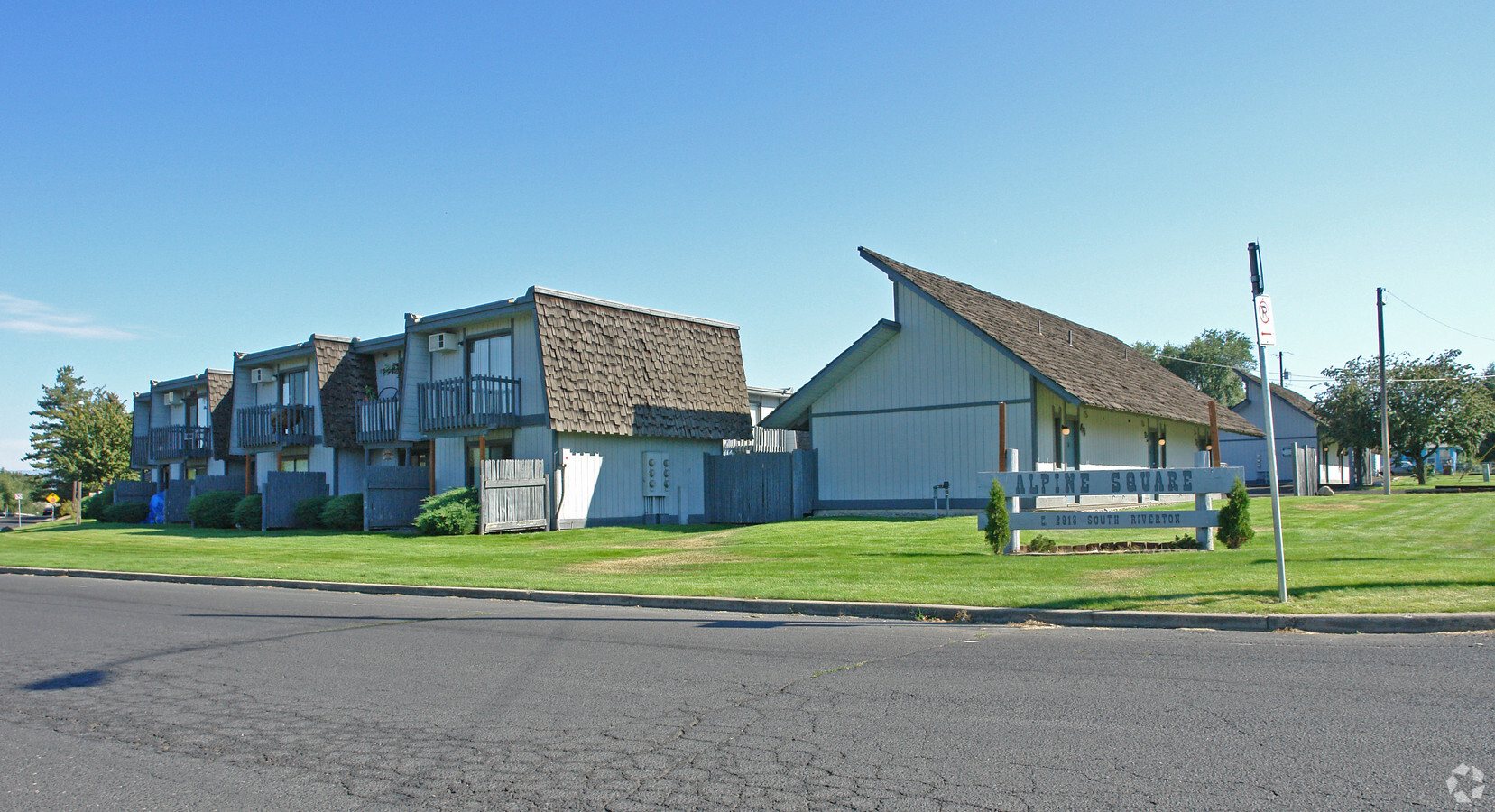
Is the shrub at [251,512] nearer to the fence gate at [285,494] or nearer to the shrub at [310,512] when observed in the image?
the fence gate at [285,494]

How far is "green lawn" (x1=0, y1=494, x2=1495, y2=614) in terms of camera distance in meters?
11.1

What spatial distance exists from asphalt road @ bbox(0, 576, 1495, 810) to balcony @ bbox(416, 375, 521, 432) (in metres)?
17.8

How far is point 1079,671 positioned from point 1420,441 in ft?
166

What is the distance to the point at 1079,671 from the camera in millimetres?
7812

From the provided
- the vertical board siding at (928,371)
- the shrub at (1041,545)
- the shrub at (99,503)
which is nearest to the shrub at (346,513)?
the vertical board siding at (928,371)

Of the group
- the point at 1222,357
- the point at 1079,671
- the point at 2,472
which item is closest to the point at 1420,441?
the point at 1222,357

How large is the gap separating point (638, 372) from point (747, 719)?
2413 cm

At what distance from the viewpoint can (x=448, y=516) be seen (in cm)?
2552

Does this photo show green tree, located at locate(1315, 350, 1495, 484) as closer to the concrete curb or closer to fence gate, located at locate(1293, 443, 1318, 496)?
fence gate, located at locate(1293, 443, 1318, 496)

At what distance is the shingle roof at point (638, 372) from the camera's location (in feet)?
90.8

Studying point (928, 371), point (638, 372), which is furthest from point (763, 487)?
point (928, 371)

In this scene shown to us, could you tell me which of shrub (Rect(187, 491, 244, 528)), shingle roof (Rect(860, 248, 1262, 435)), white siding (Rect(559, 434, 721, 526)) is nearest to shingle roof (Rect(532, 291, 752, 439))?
white siding (Rect(559, 434, 721, 526))

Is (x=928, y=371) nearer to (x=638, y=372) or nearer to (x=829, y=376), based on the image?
(x=829, y=376)

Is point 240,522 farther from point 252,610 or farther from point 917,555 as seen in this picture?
point 917,555
